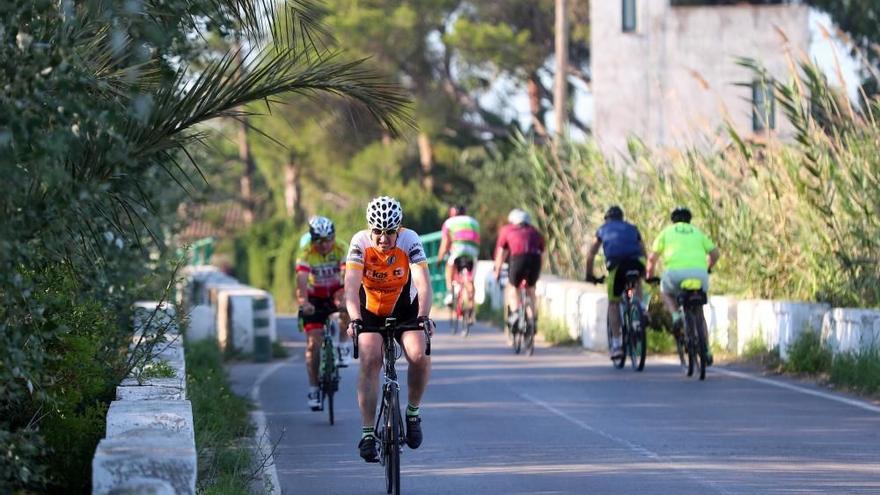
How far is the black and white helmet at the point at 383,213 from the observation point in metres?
10.2

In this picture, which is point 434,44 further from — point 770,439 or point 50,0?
point 50,0

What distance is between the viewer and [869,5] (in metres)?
41.5

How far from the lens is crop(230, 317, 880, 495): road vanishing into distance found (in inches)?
408

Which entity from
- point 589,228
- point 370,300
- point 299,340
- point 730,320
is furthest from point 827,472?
point 299,340

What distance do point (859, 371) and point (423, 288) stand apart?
654cm

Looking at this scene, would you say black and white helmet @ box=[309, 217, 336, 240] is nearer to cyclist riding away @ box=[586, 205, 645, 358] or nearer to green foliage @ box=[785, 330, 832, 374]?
cyclist riding away @ box=[586, 205, 645, 358]

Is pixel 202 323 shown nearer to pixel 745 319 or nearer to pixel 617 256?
pixel 617 256

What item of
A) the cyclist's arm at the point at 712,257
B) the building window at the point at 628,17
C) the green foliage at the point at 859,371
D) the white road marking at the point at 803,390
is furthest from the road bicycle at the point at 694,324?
the building window at the point at 628,17

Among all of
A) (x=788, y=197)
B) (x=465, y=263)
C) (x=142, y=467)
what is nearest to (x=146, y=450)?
(x=142, y=467)

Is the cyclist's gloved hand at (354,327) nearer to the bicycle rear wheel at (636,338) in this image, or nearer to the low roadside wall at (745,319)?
the low roadside wall at (745,319)

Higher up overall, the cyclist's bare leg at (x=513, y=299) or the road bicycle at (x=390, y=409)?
the cyclist's bare leg at (x=513, y=299)

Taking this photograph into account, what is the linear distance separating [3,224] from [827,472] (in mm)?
5739

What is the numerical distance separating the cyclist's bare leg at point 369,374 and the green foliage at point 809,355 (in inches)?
297

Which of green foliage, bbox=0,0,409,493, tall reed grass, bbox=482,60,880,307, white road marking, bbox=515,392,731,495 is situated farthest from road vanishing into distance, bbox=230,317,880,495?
green foliage, bbox=0,0,409,493
